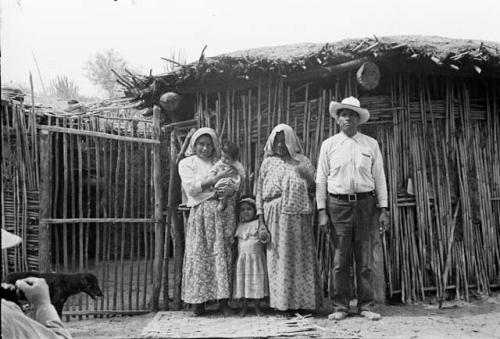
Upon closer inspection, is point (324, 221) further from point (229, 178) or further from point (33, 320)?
point (33, 320)

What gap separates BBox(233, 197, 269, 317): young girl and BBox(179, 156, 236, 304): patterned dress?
0.10 meters

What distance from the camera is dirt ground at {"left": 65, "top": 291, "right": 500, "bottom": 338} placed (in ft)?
16.1

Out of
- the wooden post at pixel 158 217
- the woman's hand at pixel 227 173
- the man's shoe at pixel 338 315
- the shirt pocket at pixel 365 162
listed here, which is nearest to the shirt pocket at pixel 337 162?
the shirt pocket at pixel 365 162

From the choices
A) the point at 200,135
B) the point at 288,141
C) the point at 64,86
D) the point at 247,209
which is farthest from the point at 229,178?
the point at 64,86

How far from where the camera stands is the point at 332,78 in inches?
248

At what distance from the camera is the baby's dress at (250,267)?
5.57 metres

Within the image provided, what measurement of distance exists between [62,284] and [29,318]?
9.68ft

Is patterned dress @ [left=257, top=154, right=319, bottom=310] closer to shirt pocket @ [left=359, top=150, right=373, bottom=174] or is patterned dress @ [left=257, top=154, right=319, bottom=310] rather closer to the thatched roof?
shirt pocket @ [left=359, top=150, right=373, bottom=174]

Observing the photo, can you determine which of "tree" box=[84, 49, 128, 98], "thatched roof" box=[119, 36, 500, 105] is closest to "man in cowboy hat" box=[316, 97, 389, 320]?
"thatched roof" box=[119, 36, 500, 105]

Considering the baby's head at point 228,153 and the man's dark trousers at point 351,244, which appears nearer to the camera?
the man's dark trousers at point 351,244

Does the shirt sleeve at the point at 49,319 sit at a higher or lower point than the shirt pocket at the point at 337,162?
lower

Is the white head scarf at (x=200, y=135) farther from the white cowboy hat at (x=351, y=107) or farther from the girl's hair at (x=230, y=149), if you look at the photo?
the white cowboy hat at (x=351, y=107)

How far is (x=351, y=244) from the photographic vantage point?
545 centimetres

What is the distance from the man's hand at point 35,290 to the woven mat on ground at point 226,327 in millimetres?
2544
